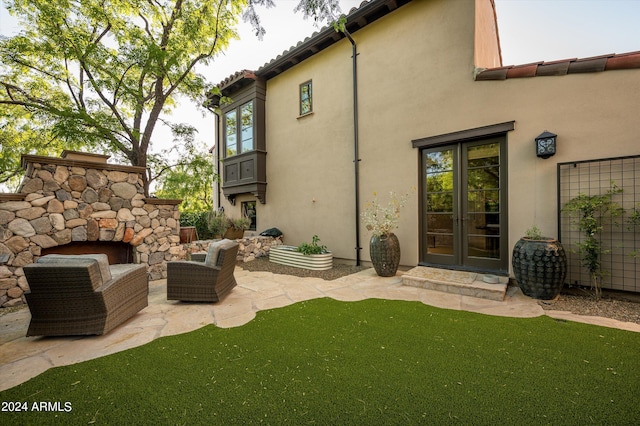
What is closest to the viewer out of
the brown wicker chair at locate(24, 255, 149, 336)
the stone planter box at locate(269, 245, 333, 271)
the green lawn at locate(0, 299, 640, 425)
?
the green lawn at locate(0, 299, 640, 425)

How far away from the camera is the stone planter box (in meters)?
5.99

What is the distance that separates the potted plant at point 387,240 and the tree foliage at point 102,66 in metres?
5.34

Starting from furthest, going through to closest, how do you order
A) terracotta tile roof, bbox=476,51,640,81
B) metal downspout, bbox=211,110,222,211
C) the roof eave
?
→ metal downspout, bbox=211,110,222,211, the roof eave, terracotta tile roof, bbox=476,51,640,81

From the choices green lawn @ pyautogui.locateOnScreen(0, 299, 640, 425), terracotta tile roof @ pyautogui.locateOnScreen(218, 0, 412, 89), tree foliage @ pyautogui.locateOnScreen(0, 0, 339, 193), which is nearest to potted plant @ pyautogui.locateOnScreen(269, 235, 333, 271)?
green lawn @ pyautogui.locateOnScreen(0, 299, 640, 425)

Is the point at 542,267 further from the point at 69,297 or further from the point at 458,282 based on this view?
the point at 69,297

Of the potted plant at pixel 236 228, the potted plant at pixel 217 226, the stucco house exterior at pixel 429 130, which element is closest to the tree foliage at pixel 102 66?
the stucco house exterior at pixel 429 130

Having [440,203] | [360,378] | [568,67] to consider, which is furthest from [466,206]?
[360,378]

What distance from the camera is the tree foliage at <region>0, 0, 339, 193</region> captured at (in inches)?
237

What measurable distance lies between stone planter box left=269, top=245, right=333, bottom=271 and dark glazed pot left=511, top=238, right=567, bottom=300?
11.8 ft

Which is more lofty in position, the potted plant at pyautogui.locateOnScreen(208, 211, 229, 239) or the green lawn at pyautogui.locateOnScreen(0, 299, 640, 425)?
the potted plant at pyautogui.locateOnScreen(208, 211, 229, 239)

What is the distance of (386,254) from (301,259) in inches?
81.7

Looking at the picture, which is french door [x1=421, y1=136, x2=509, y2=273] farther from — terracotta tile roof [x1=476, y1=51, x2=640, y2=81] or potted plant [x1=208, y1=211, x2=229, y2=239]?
potted plant [x1=208, y1=211, x2=229, y2=239]

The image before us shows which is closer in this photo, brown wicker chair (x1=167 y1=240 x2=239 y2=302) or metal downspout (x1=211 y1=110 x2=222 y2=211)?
brown wicker chair (x1=167 y1=240 x2=239 y2=302)

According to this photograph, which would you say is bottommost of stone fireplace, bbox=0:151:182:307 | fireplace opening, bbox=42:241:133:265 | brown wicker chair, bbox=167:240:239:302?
brown wicker chair, bbox=167:240:239:302
